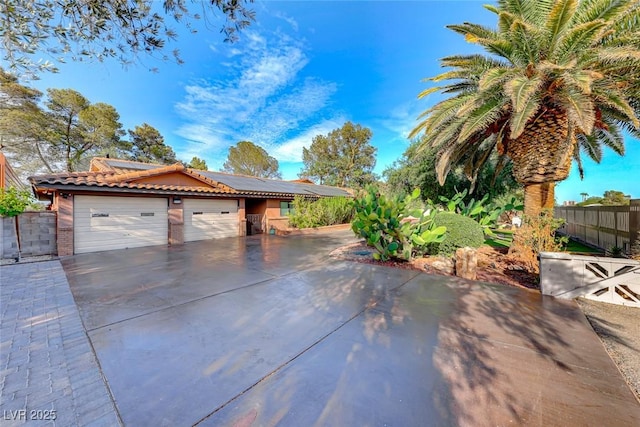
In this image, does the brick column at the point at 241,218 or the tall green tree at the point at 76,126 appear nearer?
the brick column at the point at 241,218

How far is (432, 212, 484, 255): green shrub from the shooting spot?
25.8 feet

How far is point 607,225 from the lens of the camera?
28.9 feet

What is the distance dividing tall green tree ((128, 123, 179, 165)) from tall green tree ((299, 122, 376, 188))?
18.8 meters

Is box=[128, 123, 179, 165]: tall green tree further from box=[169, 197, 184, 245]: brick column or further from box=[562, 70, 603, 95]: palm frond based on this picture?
box=[562, 70, 603, 95]: palm frond

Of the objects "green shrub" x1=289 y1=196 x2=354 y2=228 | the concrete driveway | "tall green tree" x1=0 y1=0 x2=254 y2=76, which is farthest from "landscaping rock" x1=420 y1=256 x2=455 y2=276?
"green shrub" x1=289 y1=196 x2=354 y2=228

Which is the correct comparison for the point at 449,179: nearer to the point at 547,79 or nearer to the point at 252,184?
the point at 547,79

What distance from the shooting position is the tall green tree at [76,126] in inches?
821

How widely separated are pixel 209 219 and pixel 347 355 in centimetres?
1232

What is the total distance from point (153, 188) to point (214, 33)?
28.6 ft

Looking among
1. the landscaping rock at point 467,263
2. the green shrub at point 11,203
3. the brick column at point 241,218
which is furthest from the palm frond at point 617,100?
the green shrub at point 11,203

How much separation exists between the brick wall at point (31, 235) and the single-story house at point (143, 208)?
38 centimetres

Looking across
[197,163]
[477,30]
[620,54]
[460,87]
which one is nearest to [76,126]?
[197,163]

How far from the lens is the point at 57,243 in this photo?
8.97m

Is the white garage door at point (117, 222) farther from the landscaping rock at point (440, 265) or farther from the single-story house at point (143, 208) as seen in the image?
the landscaping rock at point (440, 265)
